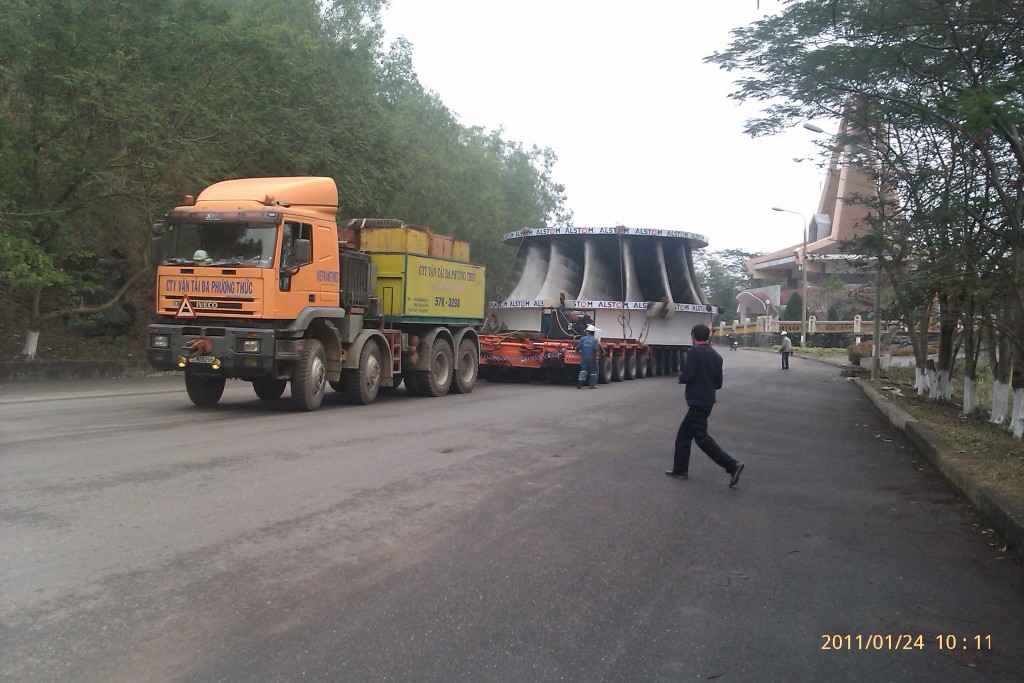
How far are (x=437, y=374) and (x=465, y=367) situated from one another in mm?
1324

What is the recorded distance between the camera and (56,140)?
60.3ft

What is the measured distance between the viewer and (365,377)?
14992mm

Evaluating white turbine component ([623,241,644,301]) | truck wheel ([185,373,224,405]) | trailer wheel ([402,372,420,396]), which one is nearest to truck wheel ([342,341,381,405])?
trailer wheel ([402,372,420,396])

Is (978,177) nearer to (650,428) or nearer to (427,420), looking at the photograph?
(650,428)

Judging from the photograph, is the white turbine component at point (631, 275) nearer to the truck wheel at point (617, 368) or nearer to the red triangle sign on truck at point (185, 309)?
the truck wheel at point (617, 368)

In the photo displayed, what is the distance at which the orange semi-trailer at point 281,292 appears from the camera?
1250 centimetres

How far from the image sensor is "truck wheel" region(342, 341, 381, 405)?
1488 cm

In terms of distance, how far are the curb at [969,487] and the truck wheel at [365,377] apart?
28.9 feet

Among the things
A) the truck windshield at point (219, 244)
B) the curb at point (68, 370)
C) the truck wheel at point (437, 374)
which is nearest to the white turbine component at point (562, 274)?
the truck wheel at point (437, 374)

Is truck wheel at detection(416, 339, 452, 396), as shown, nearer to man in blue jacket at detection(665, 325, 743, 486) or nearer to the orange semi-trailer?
the orange semi-trailer

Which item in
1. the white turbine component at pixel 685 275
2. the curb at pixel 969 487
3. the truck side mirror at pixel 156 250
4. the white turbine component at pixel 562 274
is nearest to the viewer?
the curb at pixel 969 487

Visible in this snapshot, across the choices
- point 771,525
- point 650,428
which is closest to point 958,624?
point 771,525

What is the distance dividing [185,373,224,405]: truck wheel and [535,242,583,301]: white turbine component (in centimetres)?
1291

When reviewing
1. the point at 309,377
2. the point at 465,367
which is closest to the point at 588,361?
the point at 465,367
